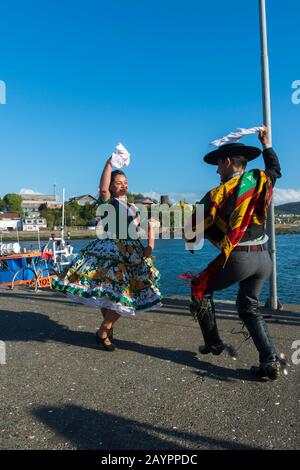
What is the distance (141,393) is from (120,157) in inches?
97.5

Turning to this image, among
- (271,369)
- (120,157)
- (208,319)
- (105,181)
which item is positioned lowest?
(271,369)

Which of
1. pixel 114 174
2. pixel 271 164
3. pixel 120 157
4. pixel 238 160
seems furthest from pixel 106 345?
pixel 271 164

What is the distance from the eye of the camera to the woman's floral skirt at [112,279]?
4305 mm

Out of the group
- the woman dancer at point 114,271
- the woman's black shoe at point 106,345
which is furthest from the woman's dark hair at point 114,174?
the woman's black shoe at point 106,345

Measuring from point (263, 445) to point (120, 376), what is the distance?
1534mm

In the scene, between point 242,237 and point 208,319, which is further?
point 208,319

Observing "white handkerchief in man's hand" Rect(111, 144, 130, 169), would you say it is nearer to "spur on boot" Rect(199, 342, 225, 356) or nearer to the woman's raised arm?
the woman's raised arm

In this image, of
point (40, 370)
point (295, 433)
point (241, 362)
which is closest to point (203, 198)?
point (241, 362)

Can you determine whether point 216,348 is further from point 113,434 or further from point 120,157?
point 120,157

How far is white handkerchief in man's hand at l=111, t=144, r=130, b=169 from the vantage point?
4562 millimetres

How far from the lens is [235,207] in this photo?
11.4ft

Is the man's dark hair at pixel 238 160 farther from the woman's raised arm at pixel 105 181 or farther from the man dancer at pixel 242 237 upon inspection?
the woman's raised arm at pixel 105 181

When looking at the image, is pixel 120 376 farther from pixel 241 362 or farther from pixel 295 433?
pixel 295 433

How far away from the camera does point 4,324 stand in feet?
19.2
